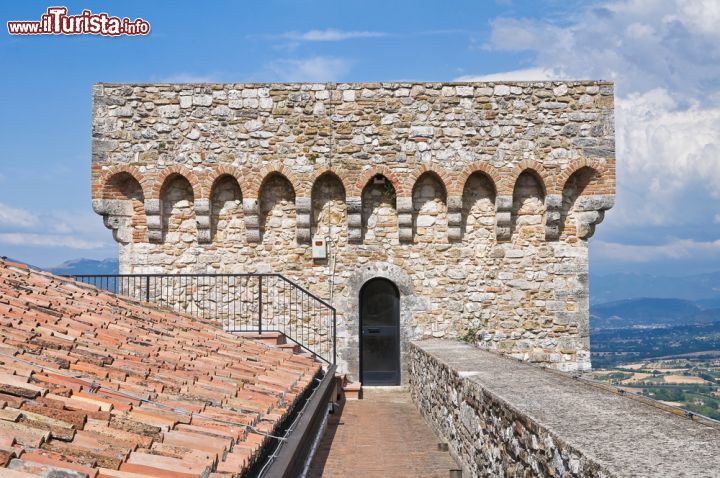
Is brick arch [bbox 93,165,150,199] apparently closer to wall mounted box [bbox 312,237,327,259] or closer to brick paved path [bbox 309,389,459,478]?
wall mounted box [bbox 312,237,327,259]

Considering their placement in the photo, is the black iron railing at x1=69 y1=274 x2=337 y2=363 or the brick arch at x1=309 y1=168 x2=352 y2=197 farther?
the black iron railing at x1=69 y1=274 x2=337 y2=363

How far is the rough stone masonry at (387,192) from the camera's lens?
40.4 ft

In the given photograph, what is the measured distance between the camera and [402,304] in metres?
12.5

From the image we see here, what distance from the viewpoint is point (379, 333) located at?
12.8 m

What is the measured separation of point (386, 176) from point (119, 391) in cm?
831

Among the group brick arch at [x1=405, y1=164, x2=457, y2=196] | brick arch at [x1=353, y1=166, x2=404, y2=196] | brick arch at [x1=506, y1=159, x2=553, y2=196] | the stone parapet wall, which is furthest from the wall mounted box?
the stone parapet wall

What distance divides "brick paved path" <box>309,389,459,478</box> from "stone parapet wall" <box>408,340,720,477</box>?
0.36 m

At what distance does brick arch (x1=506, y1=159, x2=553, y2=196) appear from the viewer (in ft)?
40.4

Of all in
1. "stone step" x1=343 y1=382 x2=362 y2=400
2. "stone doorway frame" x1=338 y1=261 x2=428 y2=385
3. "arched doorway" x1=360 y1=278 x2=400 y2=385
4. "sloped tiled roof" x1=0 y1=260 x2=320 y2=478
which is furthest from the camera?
"arched doorway" x1=360 y1=278 x2=400 y2=385

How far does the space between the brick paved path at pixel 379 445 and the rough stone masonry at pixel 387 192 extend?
1.87 m

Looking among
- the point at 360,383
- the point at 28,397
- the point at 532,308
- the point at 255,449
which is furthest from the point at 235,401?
the point at 532,308

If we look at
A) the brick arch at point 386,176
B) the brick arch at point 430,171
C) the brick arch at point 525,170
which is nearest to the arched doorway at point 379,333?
the brick arch at point 386,176

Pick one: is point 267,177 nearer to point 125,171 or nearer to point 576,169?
A: point 125,171

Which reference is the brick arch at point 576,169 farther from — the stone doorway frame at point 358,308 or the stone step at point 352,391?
the stone step at point 352,391
